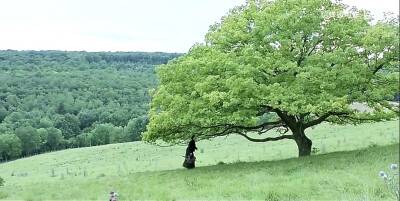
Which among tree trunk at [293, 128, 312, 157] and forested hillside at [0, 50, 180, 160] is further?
forested hillside at [0, 50, 180, 160]

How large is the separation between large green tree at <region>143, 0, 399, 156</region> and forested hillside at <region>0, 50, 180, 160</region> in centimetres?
6597

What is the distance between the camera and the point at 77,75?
163875 millimetres

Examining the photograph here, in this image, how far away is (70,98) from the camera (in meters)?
136

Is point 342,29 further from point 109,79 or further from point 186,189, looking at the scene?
point 109,79

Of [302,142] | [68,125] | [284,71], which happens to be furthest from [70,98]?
[284,71]

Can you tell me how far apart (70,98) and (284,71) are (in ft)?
406

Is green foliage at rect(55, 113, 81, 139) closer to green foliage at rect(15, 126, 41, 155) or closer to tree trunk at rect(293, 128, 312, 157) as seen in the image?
green foliage at rect(15, 126, 41, 155)

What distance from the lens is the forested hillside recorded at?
A: 93.6 meters

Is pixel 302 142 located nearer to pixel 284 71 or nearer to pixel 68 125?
pixel 284 71

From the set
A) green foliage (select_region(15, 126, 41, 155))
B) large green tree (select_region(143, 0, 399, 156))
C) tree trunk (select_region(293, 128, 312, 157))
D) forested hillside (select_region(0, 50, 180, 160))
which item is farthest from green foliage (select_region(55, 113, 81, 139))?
tree trunk (select_region(293, 128, 312, 157))

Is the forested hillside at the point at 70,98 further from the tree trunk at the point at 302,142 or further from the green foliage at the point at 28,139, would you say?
the tree trunk at the point at 302,142

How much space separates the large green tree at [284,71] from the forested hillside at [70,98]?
216 feet

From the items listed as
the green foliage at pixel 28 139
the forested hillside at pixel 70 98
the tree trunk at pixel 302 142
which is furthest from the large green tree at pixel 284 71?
the green foliage at pixel 28 139

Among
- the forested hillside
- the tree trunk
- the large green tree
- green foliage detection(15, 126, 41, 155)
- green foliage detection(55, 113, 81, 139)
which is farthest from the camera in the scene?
green foliage detection(55, 113, 81, 139)
